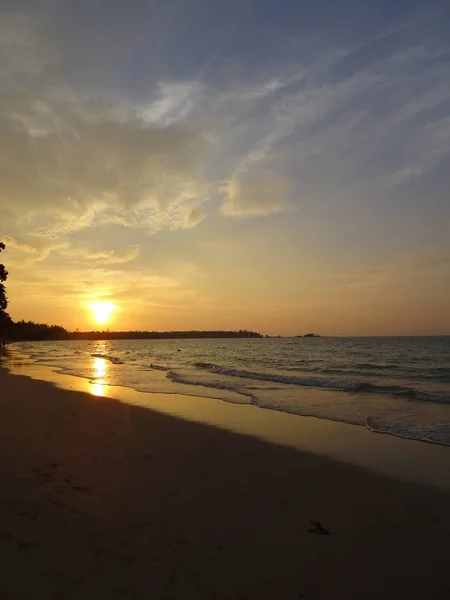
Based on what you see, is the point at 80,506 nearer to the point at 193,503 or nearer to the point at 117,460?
the point at 193,503

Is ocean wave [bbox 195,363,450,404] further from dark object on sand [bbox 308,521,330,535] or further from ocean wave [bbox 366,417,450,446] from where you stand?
dark object on sand [bbox 308,521,330,535]

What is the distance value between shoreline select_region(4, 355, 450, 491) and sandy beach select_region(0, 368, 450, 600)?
28.9 inches

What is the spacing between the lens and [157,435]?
486 inches

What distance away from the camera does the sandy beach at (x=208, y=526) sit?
4.73m

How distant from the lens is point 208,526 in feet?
20.1

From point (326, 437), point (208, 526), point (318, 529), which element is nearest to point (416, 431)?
point (326, 437)

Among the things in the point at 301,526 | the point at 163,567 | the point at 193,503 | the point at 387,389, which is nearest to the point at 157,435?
the point at 193,503

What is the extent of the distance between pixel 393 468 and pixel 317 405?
30.9 ft

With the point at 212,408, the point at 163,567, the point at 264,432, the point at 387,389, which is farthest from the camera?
the point at 387,389

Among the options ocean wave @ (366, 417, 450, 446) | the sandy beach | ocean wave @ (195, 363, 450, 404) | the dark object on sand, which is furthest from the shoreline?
ocean wave @ (195, 363, 450, 404)

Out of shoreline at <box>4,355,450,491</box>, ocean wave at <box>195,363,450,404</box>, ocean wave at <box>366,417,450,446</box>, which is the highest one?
ocean wave at <box>195,363,450,404</box>

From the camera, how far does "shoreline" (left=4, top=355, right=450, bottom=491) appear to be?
945 cm

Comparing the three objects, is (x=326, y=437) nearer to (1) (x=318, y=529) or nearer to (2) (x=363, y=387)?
(1) (x=318, y=529)

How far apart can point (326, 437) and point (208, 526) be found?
7107mm
